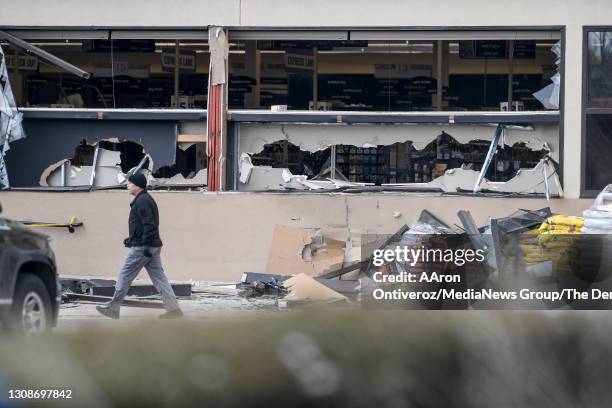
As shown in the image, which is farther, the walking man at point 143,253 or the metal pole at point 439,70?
the metal pole at point 439,70

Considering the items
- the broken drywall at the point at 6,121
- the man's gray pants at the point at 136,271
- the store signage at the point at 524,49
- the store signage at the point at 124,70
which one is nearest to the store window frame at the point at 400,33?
the store signage at the point at 524,49

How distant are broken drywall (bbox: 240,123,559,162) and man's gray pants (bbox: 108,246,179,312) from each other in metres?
5.03

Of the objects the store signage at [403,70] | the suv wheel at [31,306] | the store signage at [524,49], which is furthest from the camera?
the store signage at [403,70]

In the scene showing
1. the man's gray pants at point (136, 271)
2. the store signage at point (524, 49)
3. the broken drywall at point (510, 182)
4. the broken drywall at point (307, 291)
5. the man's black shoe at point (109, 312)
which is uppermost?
the store signage at point (524, 49)

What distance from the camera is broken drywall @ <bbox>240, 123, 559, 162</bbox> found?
18.9 metres

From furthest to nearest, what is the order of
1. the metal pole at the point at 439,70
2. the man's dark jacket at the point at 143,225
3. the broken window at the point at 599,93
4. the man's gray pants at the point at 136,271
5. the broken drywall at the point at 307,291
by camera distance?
1. the metal pole at the point at 439,70
2. the broken window at the point at 599,93
3. the broken drywall at the point at 307,291
4. the man's dark jacket at the point at 143,225
5. the man's gray pants at the point at 136,271

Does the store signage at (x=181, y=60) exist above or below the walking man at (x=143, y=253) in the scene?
above

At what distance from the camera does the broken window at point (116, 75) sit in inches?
785

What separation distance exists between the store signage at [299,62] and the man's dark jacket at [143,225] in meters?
6.54

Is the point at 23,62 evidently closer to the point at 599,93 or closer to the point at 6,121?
the point at 6,121

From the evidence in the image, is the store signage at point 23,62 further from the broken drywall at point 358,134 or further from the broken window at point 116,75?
the broken drywall at point 358,134

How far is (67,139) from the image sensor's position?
63.2 ft

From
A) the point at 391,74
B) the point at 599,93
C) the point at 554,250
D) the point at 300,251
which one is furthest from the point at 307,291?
the point at 391,74

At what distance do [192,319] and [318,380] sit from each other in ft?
3.08
